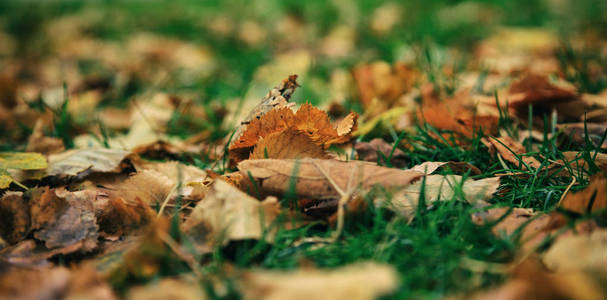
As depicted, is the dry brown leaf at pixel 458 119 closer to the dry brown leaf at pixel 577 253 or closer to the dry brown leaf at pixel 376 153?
the dry brown leaf at pixel 376 153

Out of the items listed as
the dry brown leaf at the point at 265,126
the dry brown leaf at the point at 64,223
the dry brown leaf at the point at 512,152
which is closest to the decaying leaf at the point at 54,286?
the dry brown leaf at the point at 64,223

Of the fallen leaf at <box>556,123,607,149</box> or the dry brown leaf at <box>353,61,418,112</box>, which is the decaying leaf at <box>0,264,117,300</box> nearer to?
the fallen leaf at <box>556,123,607,149</box>

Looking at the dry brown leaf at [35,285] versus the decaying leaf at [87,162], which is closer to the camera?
the dry brown leaf at [35,285]

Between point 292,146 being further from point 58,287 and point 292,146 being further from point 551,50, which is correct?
point 551,50

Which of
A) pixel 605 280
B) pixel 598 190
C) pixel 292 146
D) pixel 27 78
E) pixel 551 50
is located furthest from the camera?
pixel 27 78

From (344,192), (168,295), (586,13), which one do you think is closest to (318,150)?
(344,192)
